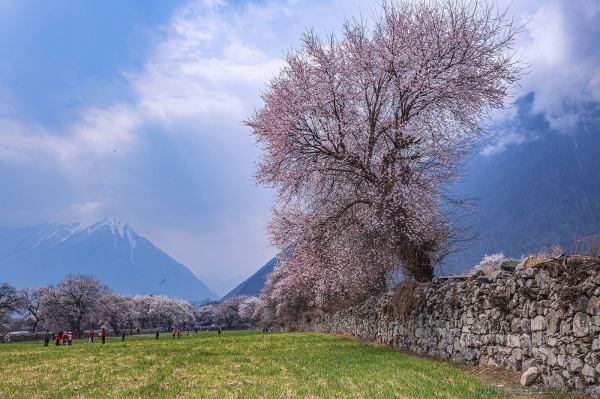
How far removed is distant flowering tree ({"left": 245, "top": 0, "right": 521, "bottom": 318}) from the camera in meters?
17.3

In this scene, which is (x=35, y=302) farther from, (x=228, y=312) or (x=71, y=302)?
(x=228, y=312)

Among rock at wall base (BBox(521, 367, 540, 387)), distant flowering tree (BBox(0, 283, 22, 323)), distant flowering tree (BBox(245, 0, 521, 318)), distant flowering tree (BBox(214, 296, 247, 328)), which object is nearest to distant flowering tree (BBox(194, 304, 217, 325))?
distant flowering tree (BBox(214, 296, 247, 328))

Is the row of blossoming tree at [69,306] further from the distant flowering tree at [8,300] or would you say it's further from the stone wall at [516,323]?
the stone wall at [516,323]

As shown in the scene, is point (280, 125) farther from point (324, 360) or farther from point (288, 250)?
point (324, 360)

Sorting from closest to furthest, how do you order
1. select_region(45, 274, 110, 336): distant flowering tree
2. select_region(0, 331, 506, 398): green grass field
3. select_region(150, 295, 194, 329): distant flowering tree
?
1. select_region(0, 331, 506, 398): green grass field
2. select_region(45, 274, 110, 336): distant flowering tree
3. select_region(150, 295, 194, 329): distant flowering tree

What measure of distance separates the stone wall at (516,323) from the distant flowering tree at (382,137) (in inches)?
116

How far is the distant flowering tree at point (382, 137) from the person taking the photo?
17.3 meters

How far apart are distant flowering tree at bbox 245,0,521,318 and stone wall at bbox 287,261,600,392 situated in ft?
9.67

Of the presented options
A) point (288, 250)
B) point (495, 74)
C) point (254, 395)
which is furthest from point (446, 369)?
point (495, 74)

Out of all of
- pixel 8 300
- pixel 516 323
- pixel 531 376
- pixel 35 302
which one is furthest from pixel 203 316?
pixel 531 376

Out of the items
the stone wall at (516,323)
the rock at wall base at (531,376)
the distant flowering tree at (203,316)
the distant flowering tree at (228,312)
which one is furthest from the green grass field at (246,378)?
the distant flowering tree at (203,316)

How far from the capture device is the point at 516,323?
36.3ft

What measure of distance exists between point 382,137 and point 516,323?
9.81 metres

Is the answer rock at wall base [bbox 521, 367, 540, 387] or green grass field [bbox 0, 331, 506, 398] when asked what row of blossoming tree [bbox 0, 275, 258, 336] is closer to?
green grass field [bbox 0, 331, 506, 398]
